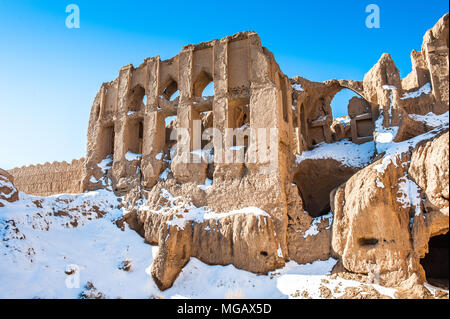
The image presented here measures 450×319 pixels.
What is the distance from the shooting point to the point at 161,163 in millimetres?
17969

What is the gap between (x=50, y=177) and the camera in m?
23.8

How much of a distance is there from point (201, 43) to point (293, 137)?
21.3 ft

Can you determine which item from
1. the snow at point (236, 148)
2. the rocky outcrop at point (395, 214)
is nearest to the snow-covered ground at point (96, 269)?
the rocky outcrop at point (395, 214)

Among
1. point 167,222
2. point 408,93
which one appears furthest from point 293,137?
point 167,222

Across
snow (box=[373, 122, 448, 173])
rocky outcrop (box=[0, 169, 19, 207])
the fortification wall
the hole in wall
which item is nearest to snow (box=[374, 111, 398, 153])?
snow (box=[373, 122, 448, 173])

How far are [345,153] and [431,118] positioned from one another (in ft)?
13.5

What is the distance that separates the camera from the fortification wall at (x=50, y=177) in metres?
22.6

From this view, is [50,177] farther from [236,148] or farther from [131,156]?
[236,148]

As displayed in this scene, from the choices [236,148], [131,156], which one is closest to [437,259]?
[236,148]

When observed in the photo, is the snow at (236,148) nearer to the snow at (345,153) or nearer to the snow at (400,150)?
the snow at (345,153)

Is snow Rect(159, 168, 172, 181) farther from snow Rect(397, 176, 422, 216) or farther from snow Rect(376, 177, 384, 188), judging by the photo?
snow Rect(397, 176, 422, 216)

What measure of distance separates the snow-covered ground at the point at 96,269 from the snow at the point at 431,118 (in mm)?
6997
